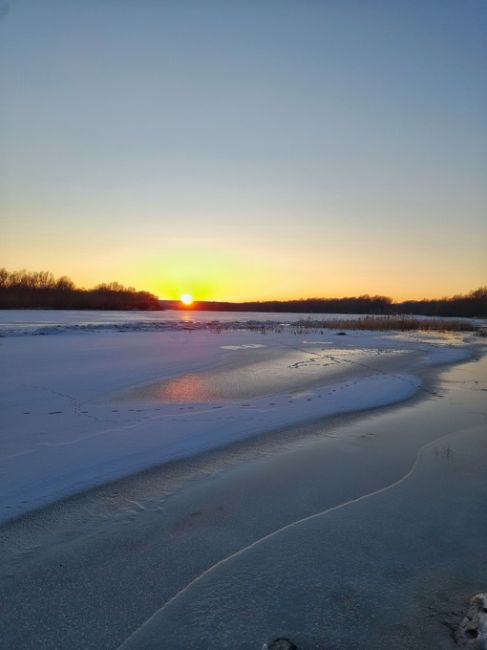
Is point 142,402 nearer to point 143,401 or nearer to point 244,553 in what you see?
point 143,401

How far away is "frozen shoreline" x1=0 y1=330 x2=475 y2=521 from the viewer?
4.18m

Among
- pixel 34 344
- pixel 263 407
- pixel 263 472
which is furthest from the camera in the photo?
pixel 34 344

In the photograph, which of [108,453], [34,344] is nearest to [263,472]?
[108,453]

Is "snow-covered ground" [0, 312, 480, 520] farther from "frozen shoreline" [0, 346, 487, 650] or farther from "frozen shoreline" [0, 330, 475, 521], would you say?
"frozen shoreline" [0, 346, 487, 650]

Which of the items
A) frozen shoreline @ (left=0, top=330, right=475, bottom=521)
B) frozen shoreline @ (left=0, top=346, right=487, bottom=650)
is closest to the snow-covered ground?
frozen shoreline @ (left=0, top=330, right=475, bottom=521)

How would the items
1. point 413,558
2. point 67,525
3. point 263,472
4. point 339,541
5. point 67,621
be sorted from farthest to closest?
point 263,472, point 67,525, point 339,541, point 413,558, point 67,621

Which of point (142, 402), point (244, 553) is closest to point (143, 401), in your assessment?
point (142, 402)

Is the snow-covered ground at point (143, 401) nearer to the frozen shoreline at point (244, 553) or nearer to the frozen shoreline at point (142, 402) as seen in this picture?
the frozen shoreline at point (142, 402)

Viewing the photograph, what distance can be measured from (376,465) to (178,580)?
8.77ft

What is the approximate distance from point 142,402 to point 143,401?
0.26ft

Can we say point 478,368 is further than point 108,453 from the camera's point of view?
Yes

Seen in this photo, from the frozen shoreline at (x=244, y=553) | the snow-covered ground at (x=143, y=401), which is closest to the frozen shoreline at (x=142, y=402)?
the snow-covered ground at (x=143, y=401)

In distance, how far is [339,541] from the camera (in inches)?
115

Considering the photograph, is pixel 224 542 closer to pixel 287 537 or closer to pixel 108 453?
pixel 287 537
